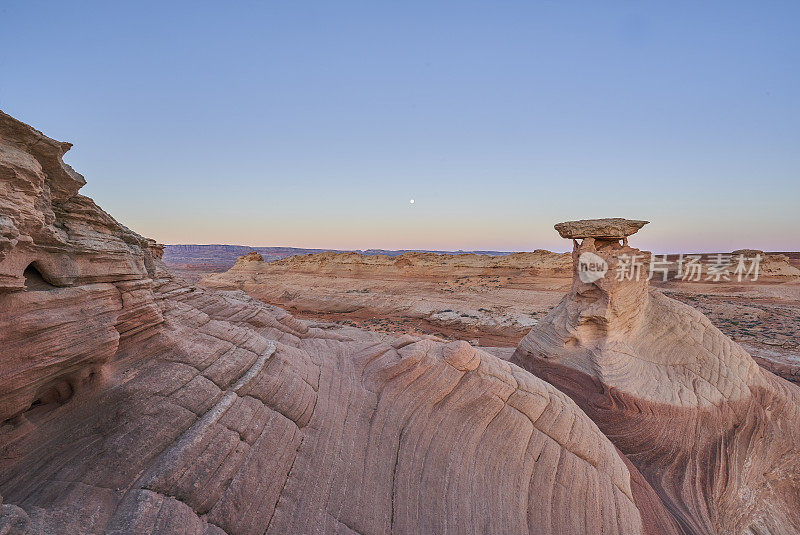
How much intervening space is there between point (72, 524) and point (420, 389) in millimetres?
4594

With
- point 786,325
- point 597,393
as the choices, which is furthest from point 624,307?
point 786,325

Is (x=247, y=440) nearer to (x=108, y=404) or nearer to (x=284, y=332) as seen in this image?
(x=108, y=404)

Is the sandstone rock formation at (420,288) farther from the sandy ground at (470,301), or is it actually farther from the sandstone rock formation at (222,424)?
the sandstone rock formation at (222,424)

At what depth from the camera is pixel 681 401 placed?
8961 millimetres

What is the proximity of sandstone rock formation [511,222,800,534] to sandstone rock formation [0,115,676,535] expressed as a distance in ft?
6.05

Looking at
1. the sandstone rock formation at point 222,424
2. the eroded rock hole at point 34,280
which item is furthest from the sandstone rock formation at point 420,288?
the eroded rock hole at point 34,280

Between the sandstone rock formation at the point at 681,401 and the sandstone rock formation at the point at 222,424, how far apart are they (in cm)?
184

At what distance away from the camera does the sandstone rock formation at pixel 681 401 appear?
26.3 ft

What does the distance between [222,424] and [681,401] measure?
35.1 feet

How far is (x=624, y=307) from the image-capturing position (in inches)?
439

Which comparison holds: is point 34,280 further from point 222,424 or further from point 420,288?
point 420,288

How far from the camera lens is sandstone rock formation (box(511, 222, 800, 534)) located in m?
8.02

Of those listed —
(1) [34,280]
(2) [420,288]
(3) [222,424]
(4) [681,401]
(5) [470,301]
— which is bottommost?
(5) [470,301]

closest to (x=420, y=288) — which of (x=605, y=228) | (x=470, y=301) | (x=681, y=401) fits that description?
(x=470, y=301)
